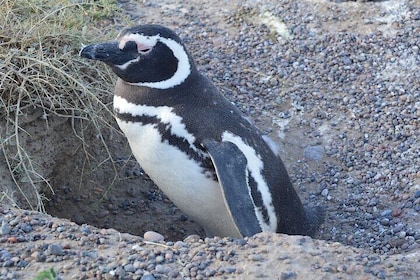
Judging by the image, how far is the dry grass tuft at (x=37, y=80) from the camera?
12.0ft

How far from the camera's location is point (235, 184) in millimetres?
3270

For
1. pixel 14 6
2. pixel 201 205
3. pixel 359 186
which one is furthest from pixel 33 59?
pixel 359 186

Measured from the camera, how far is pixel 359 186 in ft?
13.2

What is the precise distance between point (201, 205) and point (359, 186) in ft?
2.88

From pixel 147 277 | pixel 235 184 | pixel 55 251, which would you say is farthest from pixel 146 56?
pixel 147 277

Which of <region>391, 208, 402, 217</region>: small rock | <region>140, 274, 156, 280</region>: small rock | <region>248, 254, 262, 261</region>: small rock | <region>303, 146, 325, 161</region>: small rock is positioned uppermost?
<region>140, 274, 156, 280</region>: small rock

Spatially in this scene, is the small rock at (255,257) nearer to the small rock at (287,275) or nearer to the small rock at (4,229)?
the small rock at (287,275)

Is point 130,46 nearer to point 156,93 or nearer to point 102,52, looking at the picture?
point 102,52

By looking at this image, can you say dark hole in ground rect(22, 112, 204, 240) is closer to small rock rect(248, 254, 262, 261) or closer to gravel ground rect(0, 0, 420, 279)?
gravel ground rect(0, 0, 420, 279)

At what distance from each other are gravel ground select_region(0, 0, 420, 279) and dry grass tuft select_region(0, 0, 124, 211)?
0.71 m

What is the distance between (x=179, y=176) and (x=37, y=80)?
0.81 m

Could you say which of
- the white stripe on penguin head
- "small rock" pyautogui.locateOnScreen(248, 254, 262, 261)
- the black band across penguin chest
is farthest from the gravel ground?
the white stripe on penguin head

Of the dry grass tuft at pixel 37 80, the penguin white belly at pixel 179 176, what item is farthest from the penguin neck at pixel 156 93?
the dry grass tuft at pixel 37 80

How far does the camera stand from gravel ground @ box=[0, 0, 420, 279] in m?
2.61
